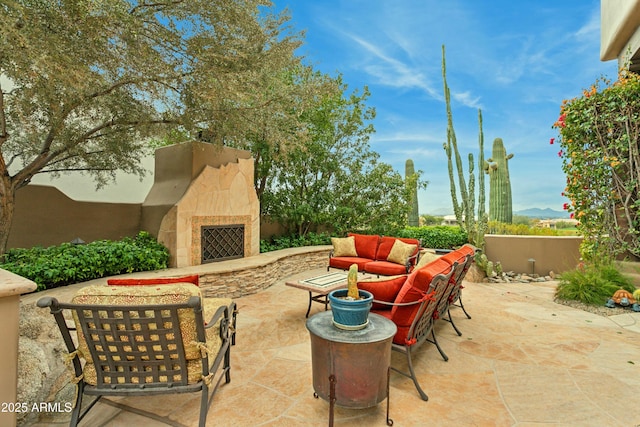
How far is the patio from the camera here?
223cm

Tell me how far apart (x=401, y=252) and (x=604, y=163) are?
3.89m

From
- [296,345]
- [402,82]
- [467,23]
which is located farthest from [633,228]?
[402,82]

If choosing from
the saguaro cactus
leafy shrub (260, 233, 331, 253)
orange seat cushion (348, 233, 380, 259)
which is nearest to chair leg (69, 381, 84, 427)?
the saguaro cactus

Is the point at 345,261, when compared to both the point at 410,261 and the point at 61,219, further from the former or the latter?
the point at 61,219

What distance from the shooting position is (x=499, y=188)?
1220cm

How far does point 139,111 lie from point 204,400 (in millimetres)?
4649

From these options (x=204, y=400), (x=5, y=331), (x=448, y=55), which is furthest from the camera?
(x=448, y=55)

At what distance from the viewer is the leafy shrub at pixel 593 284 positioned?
16.4ft

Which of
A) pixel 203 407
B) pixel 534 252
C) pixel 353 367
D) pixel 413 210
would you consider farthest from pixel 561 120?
pixel 203 407

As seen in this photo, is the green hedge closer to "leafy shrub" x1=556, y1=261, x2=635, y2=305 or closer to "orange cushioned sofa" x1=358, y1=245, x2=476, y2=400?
"leafy shrub" x1=556, y1=261, x2=635, y2=305

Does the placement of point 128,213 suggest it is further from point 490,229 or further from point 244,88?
point 490,229

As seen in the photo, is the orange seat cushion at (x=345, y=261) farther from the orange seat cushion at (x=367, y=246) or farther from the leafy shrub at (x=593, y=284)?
the leafy shrub at (x=593, y=284)

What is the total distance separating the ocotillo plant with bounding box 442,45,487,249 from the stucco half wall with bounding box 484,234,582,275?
0.38 meters

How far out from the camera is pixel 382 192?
367 inches
